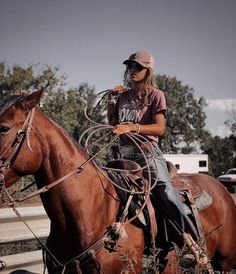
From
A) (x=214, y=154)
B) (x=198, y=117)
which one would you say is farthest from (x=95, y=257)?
(x=214, y=154)

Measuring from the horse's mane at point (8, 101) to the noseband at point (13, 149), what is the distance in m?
0.18

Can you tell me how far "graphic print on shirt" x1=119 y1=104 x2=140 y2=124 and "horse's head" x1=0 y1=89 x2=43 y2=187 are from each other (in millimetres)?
1369

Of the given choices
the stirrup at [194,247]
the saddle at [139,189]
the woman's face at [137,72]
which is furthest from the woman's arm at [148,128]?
the stirrup at [194,247]

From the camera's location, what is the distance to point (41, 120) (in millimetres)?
3375

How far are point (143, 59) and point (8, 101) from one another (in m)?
1.78

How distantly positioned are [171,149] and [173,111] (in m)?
7.64

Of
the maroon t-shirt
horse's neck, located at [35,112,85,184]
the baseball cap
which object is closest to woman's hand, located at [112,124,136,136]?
the maroon t-shirt

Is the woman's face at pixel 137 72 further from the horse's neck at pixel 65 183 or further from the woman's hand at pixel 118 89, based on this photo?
the horse's neck at pixel 65 183

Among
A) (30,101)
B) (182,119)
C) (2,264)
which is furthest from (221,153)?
(30,101)

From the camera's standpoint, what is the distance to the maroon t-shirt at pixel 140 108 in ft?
13.7

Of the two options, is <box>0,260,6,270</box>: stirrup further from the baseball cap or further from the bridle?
the baseball cap

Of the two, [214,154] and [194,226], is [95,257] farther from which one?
[214,154]

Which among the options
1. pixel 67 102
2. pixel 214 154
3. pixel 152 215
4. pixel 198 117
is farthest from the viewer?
pixel 214 154

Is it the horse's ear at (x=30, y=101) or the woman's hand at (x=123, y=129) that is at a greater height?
the horse's ear at (x=30, y=101)
